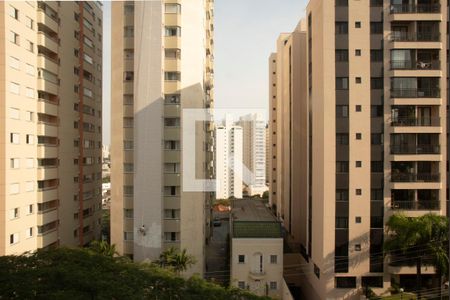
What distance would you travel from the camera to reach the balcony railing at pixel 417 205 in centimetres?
823

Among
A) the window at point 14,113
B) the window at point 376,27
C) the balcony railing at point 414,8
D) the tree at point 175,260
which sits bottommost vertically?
the tree at point 175,260

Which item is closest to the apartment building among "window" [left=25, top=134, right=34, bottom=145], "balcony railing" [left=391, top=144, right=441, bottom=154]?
"balcony railing" [left=391, top=144, right=441, bottom=154]

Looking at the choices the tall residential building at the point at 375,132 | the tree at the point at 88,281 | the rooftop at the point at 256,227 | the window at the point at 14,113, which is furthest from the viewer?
the rooftop at the point at 256,227

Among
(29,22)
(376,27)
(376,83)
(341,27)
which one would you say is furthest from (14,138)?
(376,27)

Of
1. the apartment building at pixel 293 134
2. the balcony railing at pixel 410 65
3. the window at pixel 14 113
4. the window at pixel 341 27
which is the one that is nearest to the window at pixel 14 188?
the window at pixel 14 113

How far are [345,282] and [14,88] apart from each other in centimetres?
915

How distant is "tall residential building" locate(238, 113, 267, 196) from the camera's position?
10.7 meters

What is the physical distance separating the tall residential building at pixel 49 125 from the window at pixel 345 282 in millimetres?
7592

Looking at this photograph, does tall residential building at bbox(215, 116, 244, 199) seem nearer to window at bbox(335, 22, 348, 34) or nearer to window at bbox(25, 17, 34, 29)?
window at bbox(335, 22, 348, 34)

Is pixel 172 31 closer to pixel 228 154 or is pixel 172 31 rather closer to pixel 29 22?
pixel 29 22

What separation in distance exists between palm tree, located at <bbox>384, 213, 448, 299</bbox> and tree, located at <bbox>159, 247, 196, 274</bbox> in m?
4.69

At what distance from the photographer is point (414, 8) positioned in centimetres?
828

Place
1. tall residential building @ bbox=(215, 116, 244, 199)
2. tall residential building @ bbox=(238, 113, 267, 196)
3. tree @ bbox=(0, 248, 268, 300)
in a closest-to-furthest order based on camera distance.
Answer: tree @ bbox=(0, 248, 268, 300)
tall residential building @ bbox=(238, 113, 267, 196)
tall residential building @ bbox=(215, 116, 244, 199)

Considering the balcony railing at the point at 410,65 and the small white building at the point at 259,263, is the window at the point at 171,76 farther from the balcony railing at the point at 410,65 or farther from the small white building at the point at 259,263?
the balcony railing at the point at 410,65
